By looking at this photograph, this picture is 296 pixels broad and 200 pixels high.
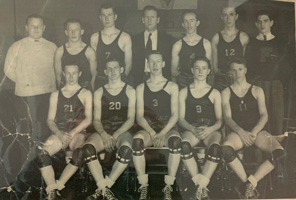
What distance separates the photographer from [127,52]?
1.07 m

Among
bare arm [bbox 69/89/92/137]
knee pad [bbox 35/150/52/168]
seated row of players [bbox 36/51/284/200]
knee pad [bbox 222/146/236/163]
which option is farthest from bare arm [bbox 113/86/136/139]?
knee pad [bbox 222/146/236/163]

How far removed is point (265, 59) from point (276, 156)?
1.15 feet

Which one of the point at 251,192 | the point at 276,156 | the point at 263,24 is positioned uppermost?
the point at 263,24

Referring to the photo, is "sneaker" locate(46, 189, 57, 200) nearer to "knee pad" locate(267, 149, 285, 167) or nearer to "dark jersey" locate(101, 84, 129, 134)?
"dark jersey" locate(101, 84, 129, 134)

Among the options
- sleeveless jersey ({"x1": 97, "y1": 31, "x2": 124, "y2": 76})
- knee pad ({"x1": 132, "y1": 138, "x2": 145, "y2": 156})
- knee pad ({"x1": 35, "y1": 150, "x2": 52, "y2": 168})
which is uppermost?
sleeveless jersey ({"x1": 97, "y1": 31, "x2": 124, "y2": 76})

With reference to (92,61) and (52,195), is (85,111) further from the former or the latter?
(52,195)

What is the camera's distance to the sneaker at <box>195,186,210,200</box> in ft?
3.45

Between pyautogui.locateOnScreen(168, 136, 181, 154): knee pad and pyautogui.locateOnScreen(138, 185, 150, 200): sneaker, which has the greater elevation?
pyautogui.locateOnScreen(168, 136, 181, 154): knee pad

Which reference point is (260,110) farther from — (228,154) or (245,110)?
(228,154)

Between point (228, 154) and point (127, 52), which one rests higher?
point (127, 52)

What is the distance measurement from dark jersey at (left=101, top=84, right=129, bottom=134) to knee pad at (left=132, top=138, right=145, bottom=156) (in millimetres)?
78

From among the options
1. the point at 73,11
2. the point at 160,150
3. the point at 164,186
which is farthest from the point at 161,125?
the point at 73,11

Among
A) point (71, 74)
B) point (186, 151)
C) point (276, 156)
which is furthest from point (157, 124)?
point (276, 156)

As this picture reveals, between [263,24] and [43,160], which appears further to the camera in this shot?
[263,24]
